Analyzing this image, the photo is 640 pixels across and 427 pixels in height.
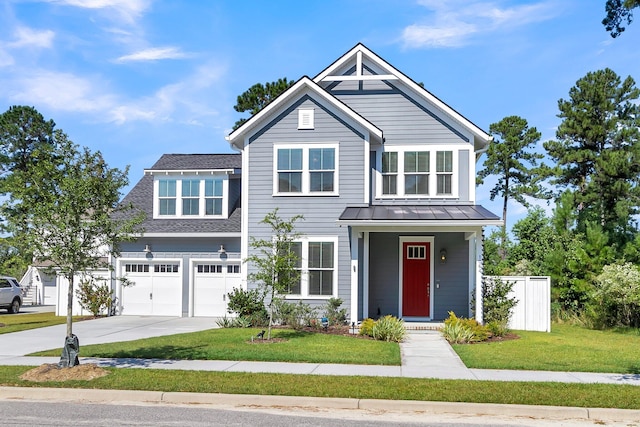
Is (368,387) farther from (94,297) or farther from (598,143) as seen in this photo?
(598,143)

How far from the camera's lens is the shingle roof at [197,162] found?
24.2 m

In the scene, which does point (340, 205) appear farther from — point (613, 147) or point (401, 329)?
point (613, 147)

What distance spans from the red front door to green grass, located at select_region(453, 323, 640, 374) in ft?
11.0

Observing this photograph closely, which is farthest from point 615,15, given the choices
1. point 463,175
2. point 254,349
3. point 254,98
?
point 254,98

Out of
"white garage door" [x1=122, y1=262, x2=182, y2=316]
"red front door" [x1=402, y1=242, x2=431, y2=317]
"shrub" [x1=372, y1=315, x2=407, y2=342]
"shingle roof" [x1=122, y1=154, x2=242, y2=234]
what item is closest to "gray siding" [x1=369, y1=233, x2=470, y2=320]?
"red front door" [x1=402, y1=242, x2=431, y2=317]

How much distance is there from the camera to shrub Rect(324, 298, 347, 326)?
741 inches

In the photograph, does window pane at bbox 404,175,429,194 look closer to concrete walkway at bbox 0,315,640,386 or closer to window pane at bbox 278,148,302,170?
window pane at bbox 278,148,302,170

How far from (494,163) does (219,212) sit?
1214 inches

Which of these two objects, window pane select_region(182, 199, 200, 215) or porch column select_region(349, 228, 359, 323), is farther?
window pane select_region(182, 199, 200, 215)

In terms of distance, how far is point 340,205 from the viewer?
19.8m

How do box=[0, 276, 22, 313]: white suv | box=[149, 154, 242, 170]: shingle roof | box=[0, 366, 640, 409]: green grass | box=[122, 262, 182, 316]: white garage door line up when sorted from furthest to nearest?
box=[0, 276, 22, 313]: white suv
box=[149, 154, 242, 170]: shingle roof
box=[122, 262, 182, 316]: white garage door
box=[0, 366, 640, 409]: green grass

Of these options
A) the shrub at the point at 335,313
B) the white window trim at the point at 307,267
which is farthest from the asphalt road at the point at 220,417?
the white window trim at the point at 307,267

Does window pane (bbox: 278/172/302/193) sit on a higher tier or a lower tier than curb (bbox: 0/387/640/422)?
higher

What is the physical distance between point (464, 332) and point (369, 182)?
632cm
